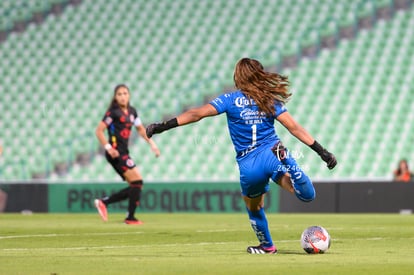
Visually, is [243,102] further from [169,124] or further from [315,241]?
[315,241]

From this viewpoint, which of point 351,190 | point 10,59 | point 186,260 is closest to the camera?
point 186,260

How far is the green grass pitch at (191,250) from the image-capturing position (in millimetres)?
8055

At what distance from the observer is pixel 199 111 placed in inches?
372

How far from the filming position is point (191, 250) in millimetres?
10180

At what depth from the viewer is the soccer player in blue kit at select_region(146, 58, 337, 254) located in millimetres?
9414

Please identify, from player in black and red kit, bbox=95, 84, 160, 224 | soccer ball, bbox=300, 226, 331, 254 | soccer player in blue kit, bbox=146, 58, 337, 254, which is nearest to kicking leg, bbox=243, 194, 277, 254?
soccer player in blue kit, bbox=146, 58, 337, 254

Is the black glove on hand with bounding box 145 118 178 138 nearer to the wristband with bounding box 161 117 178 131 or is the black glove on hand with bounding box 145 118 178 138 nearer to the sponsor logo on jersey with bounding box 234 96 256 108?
the wristband with bounding box 161 117 178 131

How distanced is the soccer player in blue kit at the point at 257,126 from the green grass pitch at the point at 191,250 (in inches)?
28.5

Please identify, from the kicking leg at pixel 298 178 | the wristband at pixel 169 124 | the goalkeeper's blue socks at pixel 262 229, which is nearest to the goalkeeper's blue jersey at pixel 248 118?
the kicking leg at pixel 298 178

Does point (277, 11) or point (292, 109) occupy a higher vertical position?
point (277, 11)

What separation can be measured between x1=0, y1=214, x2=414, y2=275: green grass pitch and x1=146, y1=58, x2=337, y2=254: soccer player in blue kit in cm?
72

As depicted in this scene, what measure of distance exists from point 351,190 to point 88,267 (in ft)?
46.0

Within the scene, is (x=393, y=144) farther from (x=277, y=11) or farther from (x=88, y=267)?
(x=88, y=267)

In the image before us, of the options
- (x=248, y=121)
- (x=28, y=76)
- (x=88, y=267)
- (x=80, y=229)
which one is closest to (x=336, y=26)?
(x=28, y=76)
